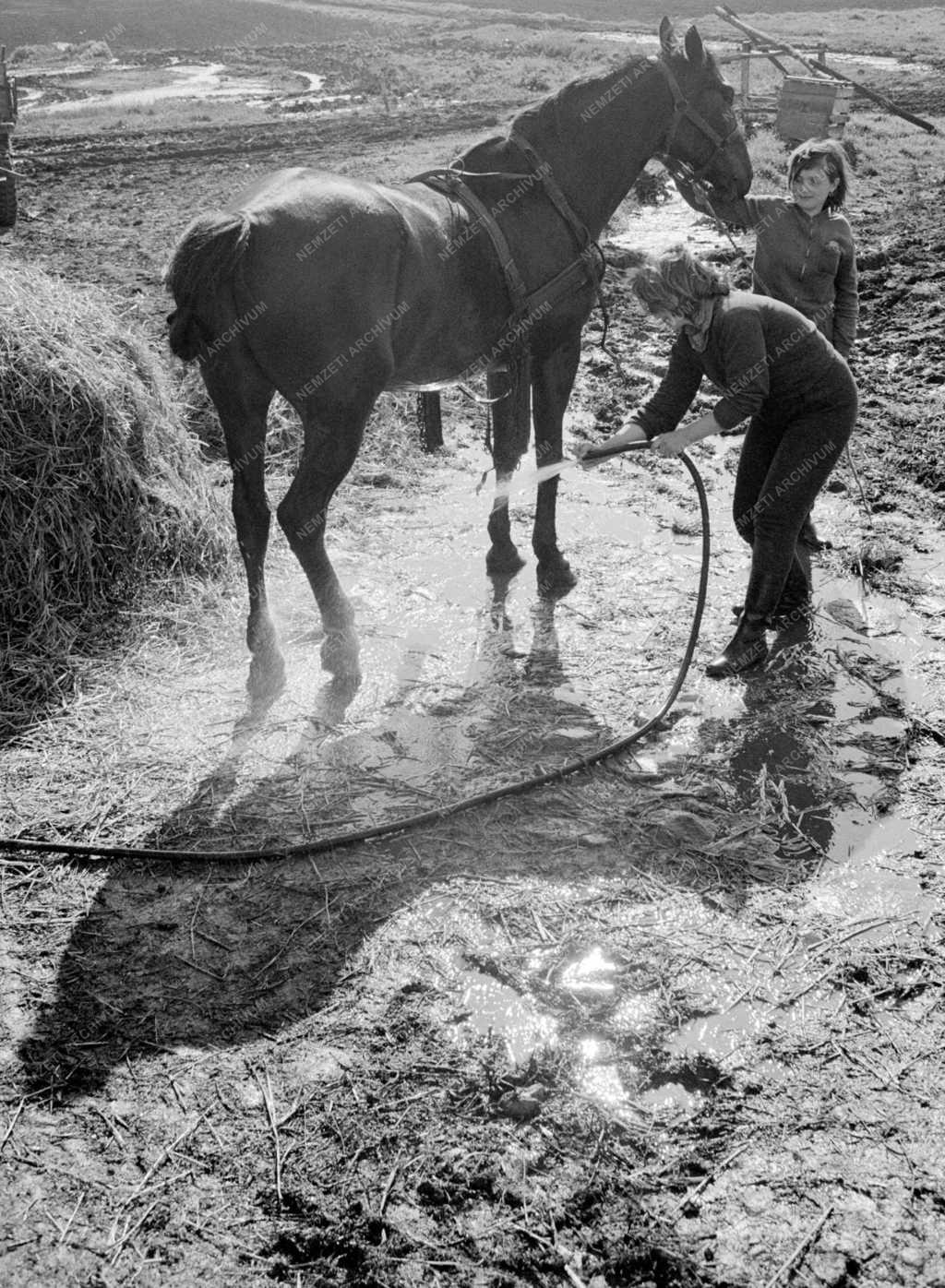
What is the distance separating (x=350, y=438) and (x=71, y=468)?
1.53 metres

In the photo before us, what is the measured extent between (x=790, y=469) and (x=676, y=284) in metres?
0.98

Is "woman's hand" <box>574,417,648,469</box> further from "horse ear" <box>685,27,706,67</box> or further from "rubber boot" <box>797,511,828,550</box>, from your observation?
"horse ear" <box>685,27,706,67</box>

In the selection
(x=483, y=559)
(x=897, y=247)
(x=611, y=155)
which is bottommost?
(x=483, y=559)

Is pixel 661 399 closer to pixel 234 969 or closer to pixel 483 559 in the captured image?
pixel 483 559

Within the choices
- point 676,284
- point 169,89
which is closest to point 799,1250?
point 676,284

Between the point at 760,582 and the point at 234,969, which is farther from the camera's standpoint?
the point at 760,582

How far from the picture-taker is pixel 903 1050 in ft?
8.95

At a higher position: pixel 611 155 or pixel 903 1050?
pixel 611 155

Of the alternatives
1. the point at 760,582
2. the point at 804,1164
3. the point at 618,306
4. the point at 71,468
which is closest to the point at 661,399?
the point at 760,582

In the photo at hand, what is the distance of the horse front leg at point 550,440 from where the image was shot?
498 centimetres

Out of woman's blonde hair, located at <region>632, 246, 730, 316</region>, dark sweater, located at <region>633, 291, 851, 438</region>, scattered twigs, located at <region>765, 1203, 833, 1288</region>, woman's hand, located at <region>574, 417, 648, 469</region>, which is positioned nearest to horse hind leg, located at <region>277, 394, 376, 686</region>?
woman's hand, located at <region>574, 417, 648, 469</region>

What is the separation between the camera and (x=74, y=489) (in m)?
4.80

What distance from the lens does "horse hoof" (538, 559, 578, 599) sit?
17.1ft

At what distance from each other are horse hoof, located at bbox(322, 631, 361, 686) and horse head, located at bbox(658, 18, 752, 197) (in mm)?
2800
